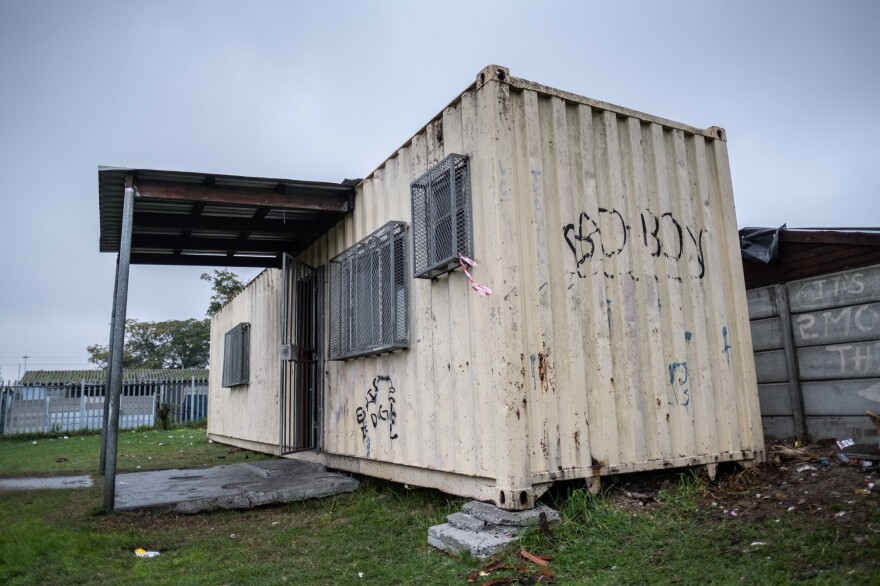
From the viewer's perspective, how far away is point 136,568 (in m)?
4.31

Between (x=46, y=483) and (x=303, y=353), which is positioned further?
(x=303, y=353)

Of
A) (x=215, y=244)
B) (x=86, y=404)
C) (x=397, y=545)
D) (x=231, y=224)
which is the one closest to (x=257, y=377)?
(x=215, y=244)

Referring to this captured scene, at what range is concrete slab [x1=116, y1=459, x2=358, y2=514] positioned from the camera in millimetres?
6109

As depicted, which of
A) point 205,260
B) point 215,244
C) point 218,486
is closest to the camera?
point 218,486

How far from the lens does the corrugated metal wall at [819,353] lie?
570 centimetres

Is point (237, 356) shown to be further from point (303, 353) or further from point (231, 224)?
point (231, 224)

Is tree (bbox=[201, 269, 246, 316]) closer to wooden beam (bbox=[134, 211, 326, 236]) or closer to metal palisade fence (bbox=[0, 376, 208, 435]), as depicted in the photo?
metal palisade fence (bbox=[0, 376, 208, 435])

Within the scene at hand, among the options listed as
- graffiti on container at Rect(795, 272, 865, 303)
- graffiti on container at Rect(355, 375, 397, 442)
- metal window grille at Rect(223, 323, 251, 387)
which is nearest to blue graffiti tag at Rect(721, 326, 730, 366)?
graffiti on container at Rect(795, 272, 865, 303)

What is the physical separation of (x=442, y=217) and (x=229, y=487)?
12.4ft

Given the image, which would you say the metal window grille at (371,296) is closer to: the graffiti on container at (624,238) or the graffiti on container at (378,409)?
the graffiti on container at (378,409)

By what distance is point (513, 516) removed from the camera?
4.36 metres

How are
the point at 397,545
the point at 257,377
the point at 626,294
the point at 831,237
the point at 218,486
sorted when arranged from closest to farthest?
1. the point at 397,545
2. the point at 626,294
3. the point at 831,237
4. the point at 218,486
5. the point at 257,377

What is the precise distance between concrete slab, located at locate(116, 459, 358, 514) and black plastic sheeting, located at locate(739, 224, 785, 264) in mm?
4762

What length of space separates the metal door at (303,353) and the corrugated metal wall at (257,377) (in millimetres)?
933
